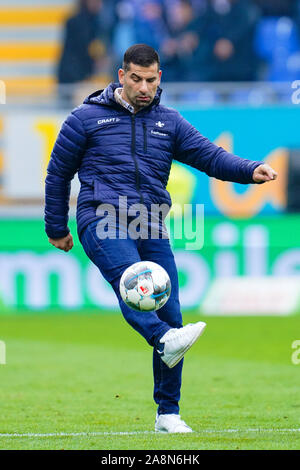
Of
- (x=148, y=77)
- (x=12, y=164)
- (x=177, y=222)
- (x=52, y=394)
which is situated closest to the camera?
(x=148, y=77)

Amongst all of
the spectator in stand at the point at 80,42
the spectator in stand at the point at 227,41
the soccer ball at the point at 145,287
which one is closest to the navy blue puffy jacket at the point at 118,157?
the soccer ball at the point at 145,287

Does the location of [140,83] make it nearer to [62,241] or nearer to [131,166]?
[131,166]

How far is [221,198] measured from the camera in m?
15.7

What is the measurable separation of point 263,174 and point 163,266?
Result: 2.79ft

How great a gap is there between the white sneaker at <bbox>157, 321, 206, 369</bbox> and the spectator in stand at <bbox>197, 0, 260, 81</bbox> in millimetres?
10762

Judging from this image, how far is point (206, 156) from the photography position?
22.4 feet

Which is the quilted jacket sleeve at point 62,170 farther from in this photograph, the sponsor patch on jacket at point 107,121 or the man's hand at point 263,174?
the man's hand at point 263,174

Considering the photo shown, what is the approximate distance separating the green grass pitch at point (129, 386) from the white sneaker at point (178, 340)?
509mm

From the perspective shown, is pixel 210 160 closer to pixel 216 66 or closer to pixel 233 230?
pixel 233 230

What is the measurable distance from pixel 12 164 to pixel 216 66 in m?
3.45

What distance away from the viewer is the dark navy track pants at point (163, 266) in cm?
627

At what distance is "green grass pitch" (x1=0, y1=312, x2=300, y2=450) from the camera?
259 inches

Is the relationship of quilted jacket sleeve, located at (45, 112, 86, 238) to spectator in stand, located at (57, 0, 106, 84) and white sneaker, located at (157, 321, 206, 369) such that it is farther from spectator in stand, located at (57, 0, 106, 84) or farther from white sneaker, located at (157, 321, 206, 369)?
spectator in stand, located at (57, 0, 106, 84)
